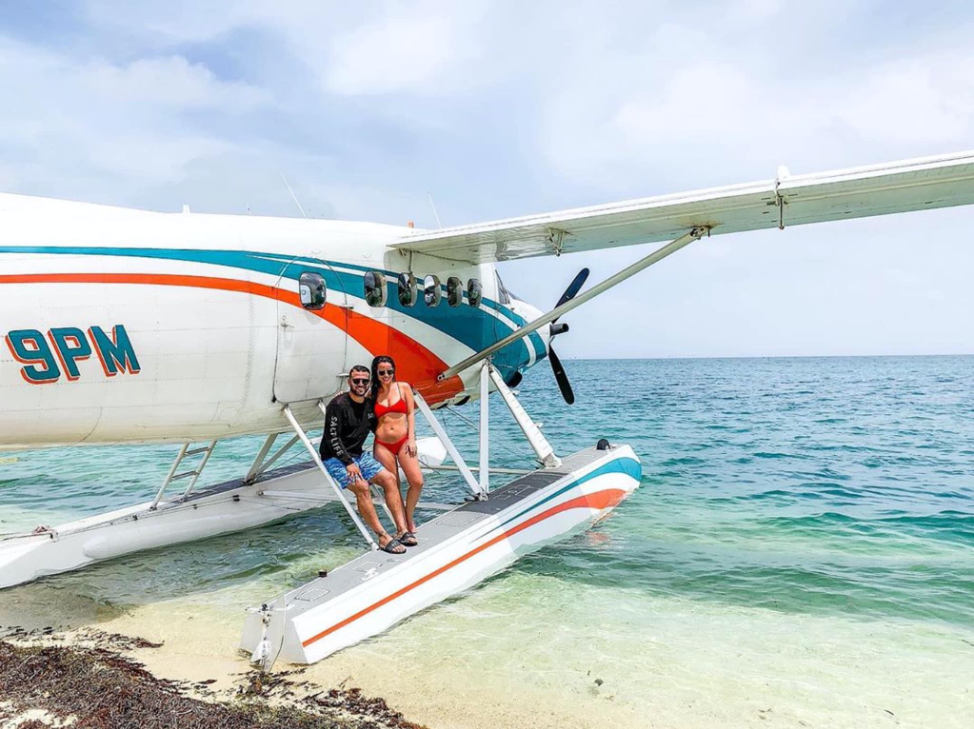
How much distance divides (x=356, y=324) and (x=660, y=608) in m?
4.07

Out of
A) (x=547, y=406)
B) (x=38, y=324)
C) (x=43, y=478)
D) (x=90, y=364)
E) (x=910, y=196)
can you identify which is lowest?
(x=547, y=406)

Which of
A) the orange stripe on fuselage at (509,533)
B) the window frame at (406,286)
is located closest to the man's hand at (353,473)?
the orange stripe on fuselage at (509,533)

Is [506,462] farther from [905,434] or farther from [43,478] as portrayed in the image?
[905,434]

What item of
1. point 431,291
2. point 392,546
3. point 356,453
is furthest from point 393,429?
point 431,291

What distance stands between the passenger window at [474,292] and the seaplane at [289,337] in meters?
0.04

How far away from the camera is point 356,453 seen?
6293 millimetres

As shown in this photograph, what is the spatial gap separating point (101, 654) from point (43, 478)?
37.7ft

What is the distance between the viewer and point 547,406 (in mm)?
37562

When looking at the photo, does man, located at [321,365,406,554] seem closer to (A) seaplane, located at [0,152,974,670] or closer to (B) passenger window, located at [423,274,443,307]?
(A) seaplane, located at [0,152,974,670]

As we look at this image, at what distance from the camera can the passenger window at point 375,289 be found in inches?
288

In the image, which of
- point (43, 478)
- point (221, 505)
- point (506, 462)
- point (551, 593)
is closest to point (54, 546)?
point (221, 505)

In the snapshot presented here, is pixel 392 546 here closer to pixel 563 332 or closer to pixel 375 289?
pixel 375 289

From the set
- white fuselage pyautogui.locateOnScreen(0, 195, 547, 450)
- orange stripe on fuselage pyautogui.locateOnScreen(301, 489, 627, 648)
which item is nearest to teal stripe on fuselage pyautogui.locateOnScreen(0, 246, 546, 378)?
white fuselage pyautogui.locateOnScreen(0, 195, 547, 450)

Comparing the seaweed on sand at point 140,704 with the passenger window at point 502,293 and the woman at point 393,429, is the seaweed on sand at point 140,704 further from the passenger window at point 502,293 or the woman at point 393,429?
the passenger window at point 502,293
